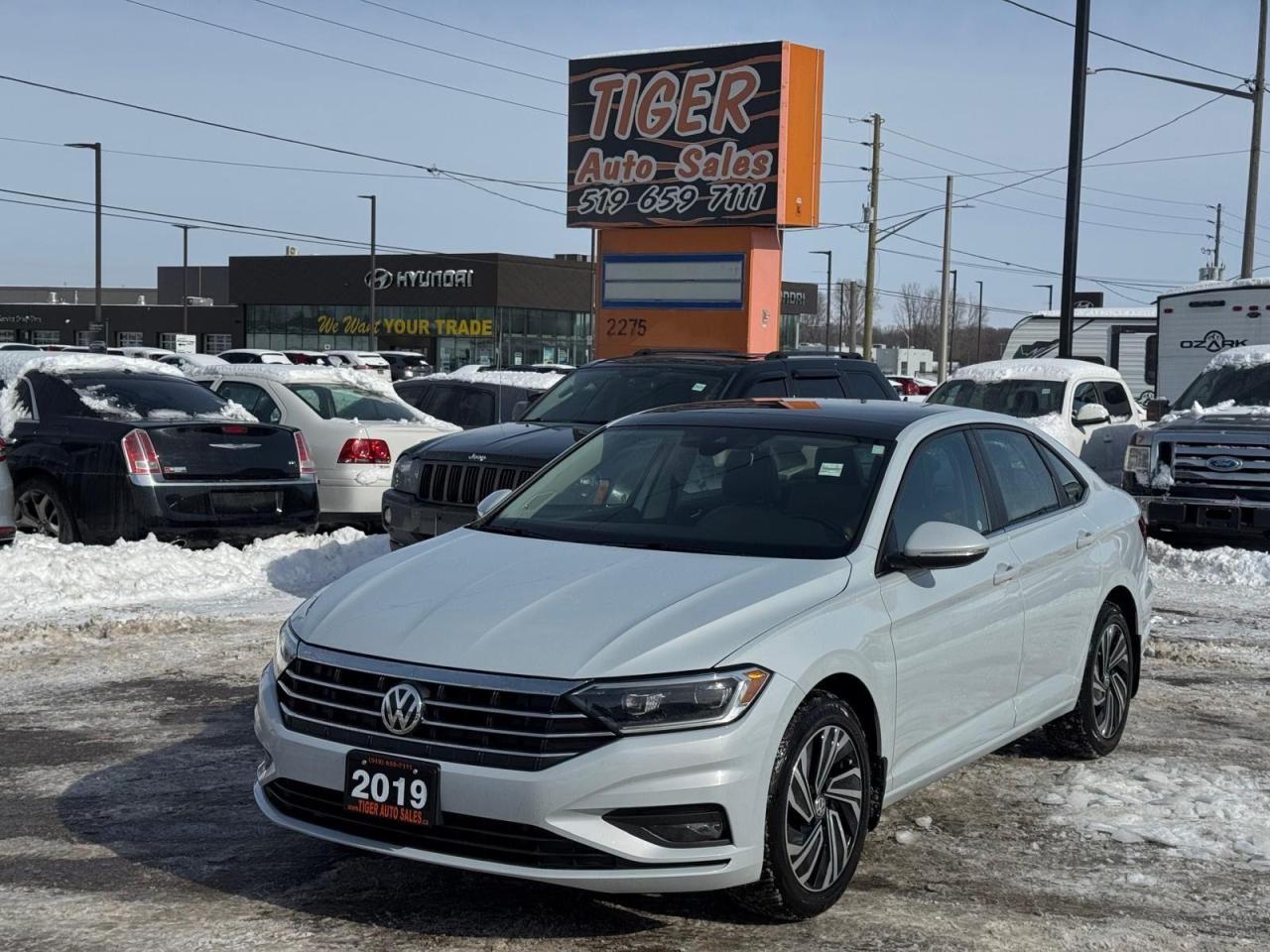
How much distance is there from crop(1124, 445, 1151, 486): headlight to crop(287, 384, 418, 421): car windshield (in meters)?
6.62

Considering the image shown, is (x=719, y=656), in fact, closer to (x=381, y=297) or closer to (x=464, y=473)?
(x=464, y=473)

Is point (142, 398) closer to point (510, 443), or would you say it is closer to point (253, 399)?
point (253, 399)

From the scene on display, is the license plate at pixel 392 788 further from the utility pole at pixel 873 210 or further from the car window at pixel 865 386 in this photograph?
the utility pole at pixel 873 210

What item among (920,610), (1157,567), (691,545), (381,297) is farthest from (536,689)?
(381,297)

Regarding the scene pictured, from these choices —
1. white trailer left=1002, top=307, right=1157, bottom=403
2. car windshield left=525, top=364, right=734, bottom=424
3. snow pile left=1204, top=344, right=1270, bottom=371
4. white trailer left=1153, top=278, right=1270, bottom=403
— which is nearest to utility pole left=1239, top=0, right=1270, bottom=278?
white trailer left=1002, top=307, right=1157, bottom=403

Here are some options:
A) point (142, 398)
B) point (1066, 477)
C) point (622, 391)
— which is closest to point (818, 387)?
point (622, 391)

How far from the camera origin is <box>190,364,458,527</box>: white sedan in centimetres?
1377

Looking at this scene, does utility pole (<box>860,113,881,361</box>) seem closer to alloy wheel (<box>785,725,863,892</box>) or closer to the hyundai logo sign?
the hyundai logo sign

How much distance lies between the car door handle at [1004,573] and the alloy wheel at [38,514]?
27.7 feet

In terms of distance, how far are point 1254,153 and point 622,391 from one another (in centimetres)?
2577

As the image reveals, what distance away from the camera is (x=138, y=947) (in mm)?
4492

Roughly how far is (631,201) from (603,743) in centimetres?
1878

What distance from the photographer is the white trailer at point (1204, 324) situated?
22516 millimetres

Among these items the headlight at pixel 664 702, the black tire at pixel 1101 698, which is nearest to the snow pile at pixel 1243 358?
the black tire at pixel 1101 698
